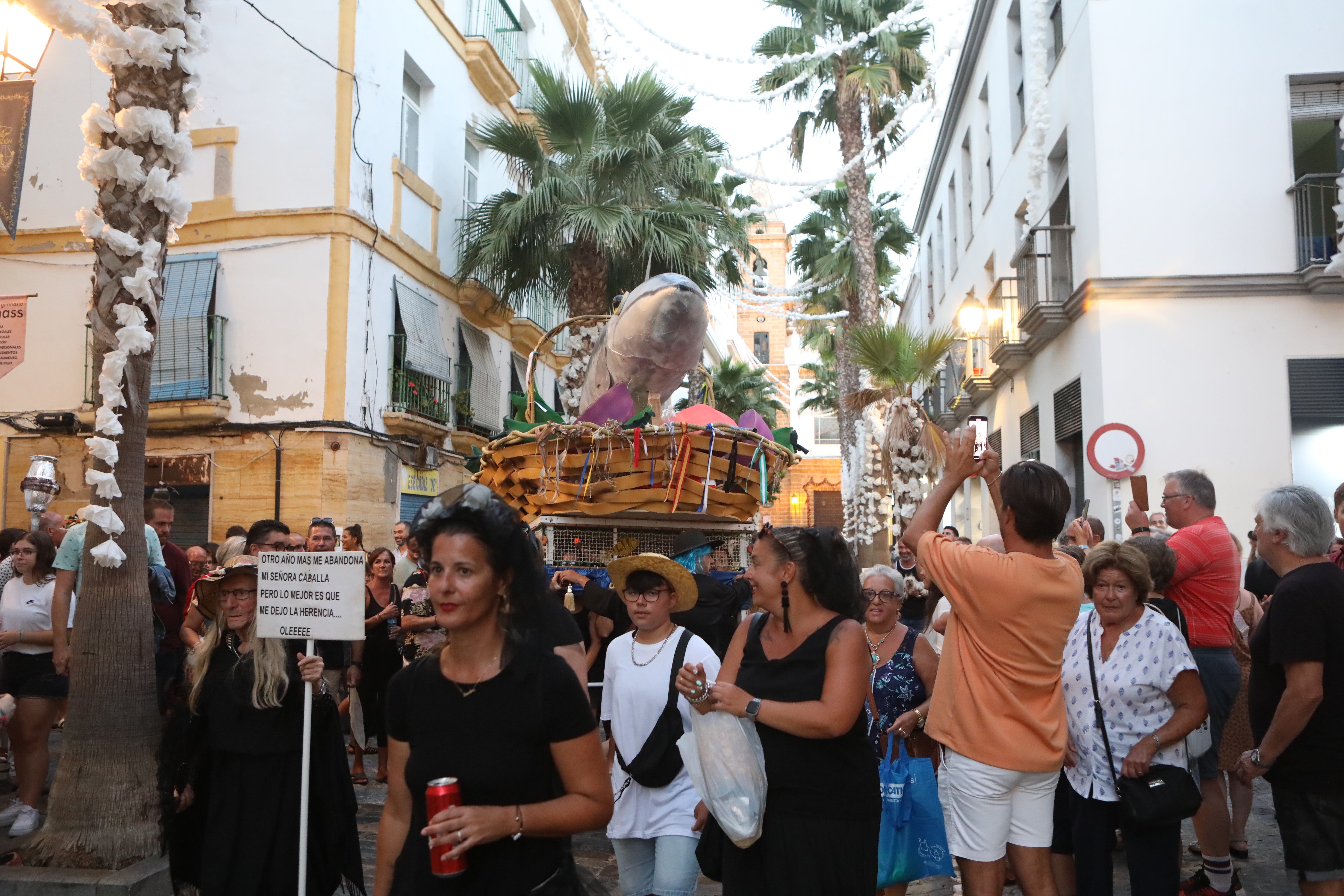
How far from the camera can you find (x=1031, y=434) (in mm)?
17938

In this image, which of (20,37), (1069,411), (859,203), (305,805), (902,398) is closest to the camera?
(305,805)

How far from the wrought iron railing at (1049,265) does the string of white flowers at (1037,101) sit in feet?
1.22

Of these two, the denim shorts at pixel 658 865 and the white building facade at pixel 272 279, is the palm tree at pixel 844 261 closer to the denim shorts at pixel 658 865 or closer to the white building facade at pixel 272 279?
the white building facade at pixel 272 279

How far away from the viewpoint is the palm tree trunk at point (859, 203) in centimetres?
1900

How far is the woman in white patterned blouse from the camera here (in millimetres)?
3926

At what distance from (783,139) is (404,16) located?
20.3ft

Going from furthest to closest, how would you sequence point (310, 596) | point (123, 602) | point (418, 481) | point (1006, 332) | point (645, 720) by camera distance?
1. point (1006, 332)
2. point (418, 481)
3. point (123, 602)
4. point (645, 720)
5. point (310, 596)

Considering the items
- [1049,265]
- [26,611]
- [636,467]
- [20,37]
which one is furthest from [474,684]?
[1049,265]

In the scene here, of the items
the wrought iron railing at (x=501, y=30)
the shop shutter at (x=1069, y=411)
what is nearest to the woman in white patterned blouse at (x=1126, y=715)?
the shop shutter at (x=1069, y=411)

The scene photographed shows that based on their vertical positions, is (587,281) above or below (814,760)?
above

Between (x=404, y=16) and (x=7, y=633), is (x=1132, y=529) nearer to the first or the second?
(x=7, y=633)

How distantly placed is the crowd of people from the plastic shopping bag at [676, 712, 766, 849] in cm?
6

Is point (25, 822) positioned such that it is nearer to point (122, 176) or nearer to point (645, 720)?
point (122, 176)

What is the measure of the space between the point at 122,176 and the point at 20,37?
9.04ft
